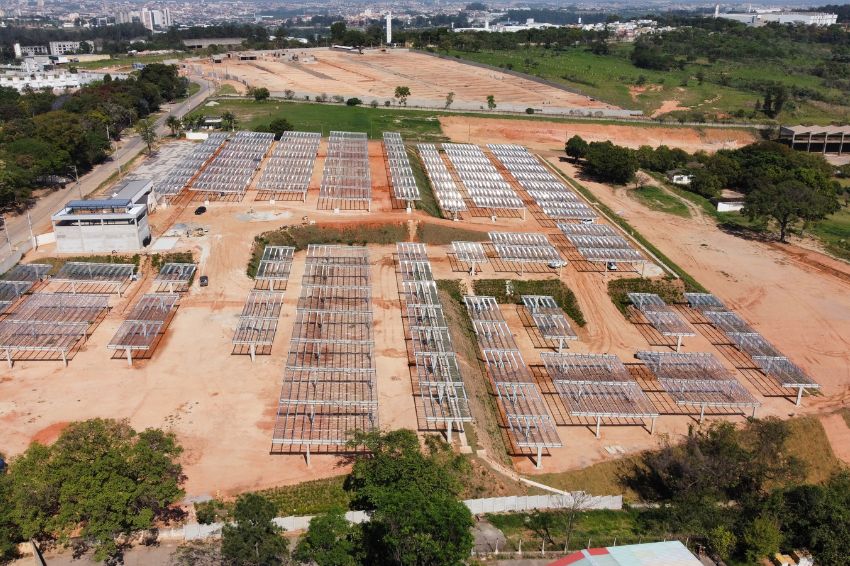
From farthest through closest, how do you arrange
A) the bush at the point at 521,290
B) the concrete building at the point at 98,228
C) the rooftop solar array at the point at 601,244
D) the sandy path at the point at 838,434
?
the rooftop solar array at the point at 601,244 < the bush at the point at 521,290 < the concrete building at the point at 98,228 < the sandy path at the point at 838,434

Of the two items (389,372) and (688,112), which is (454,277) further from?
(688,112)

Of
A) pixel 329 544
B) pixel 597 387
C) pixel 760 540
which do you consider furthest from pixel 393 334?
pixel 760 540

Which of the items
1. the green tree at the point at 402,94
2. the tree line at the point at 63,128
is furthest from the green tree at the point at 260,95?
the green tree at the point at 402,94

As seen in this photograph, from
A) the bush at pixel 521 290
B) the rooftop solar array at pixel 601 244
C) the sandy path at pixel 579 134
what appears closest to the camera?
the bush at pixel 521 290

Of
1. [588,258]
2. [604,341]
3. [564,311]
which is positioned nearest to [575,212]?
[588,258]

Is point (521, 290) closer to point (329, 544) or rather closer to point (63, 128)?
point (329, 544)

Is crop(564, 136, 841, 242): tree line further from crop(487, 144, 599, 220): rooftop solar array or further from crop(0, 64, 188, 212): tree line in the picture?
crop(0, 64, 188, 212): tree line

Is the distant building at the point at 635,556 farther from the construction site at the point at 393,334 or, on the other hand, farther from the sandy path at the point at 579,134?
the sandy path at the point at 579,134
